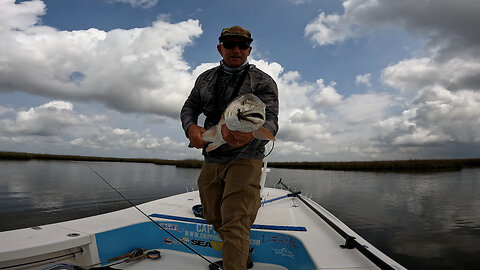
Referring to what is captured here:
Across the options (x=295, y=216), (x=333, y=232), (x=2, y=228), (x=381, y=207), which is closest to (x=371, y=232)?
(x=381, y=207)

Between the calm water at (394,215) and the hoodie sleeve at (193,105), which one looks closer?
the hoodie sleeve at (193,105)

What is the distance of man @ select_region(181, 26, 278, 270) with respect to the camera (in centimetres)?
230

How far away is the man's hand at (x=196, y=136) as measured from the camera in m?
2.28

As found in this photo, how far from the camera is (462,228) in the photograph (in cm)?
1080

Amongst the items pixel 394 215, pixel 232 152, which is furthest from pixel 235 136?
pixel 394 215

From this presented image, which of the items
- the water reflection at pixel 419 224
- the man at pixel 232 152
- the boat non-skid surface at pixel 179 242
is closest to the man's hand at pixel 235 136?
the man at pixel 232 152

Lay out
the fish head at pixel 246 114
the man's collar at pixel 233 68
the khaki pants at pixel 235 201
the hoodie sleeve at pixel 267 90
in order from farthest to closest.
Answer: the man's collar at pixel 233 68 → the hoodie sleeve at pixel 267 90 → the khaki pants at pixel 235 201 → the fish head at pixel 246 114

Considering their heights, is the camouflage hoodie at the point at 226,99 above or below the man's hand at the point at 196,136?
above

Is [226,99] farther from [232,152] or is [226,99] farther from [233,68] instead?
[232,152]

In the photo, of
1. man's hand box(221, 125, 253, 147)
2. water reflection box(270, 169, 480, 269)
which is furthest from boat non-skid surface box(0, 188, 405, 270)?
water reflection box(270, 169, 480, 269)

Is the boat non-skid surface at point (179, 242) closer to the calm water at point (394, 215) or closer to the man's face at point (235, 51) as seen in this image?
the calm water at point (394, 215)

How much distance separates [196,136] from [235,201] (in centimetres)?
70

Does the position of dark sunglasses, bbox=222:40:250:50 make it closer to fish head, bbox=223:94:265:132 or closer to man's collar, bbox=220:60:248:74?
man's collar, bbox=220:60:248:74

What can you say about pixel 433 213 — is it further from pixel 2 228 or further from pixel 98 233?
pixel 2 228
